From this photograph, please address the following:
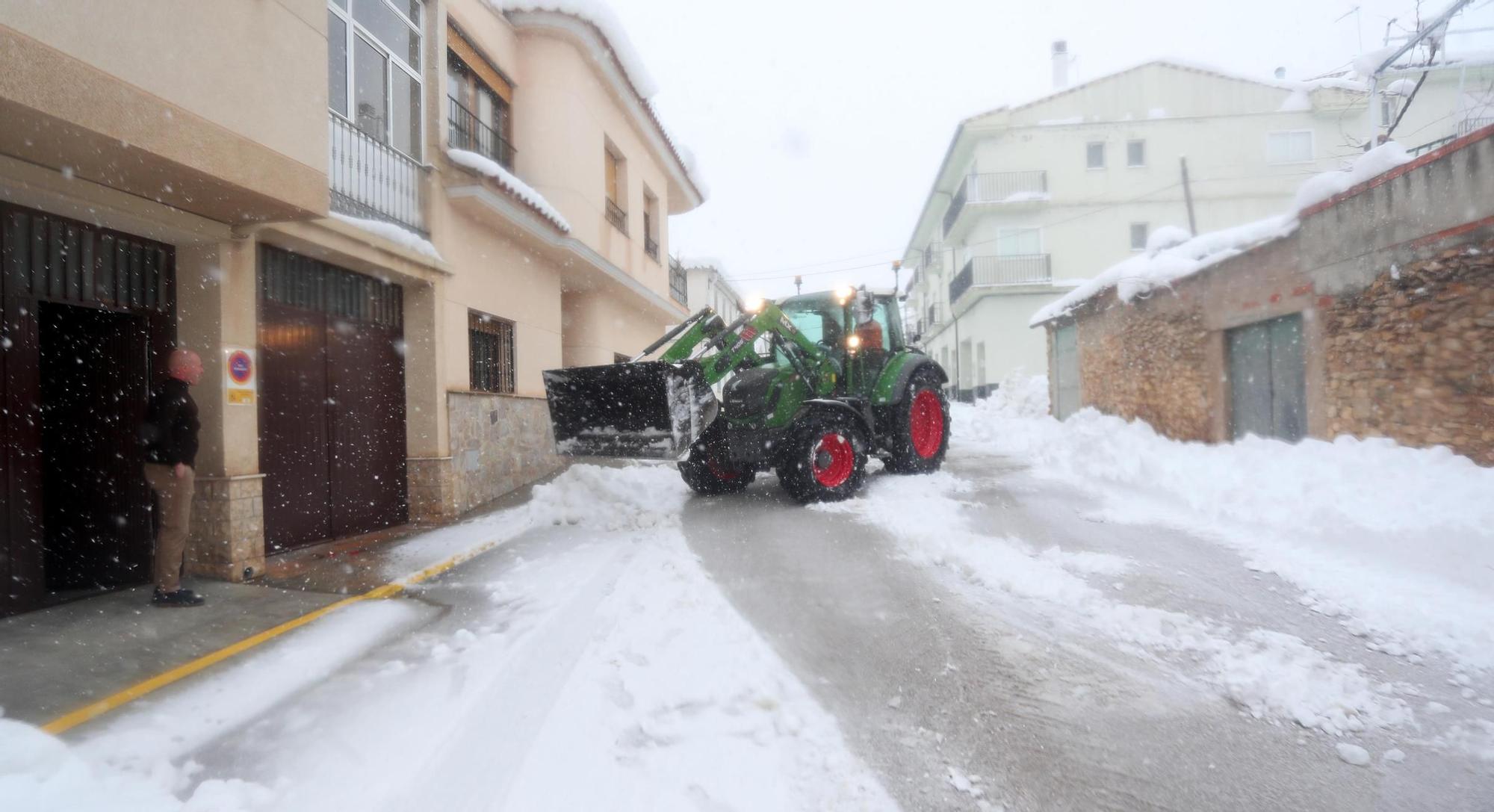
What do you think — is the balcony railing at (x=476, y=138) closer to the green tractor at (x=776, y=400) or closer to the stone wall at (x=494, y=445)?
the stone wall at (x=494, y=445)

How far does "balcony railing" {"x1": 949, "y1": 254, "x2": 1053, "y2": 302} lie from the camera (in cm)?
2348

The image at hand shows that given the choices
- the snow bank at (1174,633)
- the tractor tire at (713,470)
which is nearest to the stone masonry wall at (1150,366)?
the snow bank at (1174,633)

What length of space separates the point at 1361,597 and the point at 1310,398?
3.70m

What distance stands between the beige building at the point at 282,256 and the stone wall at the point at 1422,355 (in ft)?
26.9

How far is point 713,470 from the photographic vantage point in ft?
26.1

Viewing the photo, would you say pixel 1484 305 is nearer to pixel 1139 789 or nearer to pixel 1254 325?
pixel 1254 325

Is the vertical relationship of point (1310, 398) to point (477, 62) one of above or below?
A: below

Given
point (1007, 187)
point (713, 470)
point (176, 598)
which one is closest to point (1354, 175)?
point (713, 470)

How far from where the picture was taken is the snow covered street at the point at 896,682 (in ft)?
7.34

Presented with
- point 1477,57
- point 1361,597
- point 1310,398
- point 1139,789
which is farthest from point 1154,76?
point 1139,789

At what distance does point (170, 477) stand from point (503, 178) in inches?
185

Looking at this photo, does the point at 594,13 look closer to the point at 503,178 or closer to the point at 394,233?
the point at 503,178

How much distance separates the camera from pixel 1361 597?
145 inches

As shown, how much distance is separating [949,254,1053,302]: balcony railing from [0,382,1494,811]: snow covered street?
768 inches
